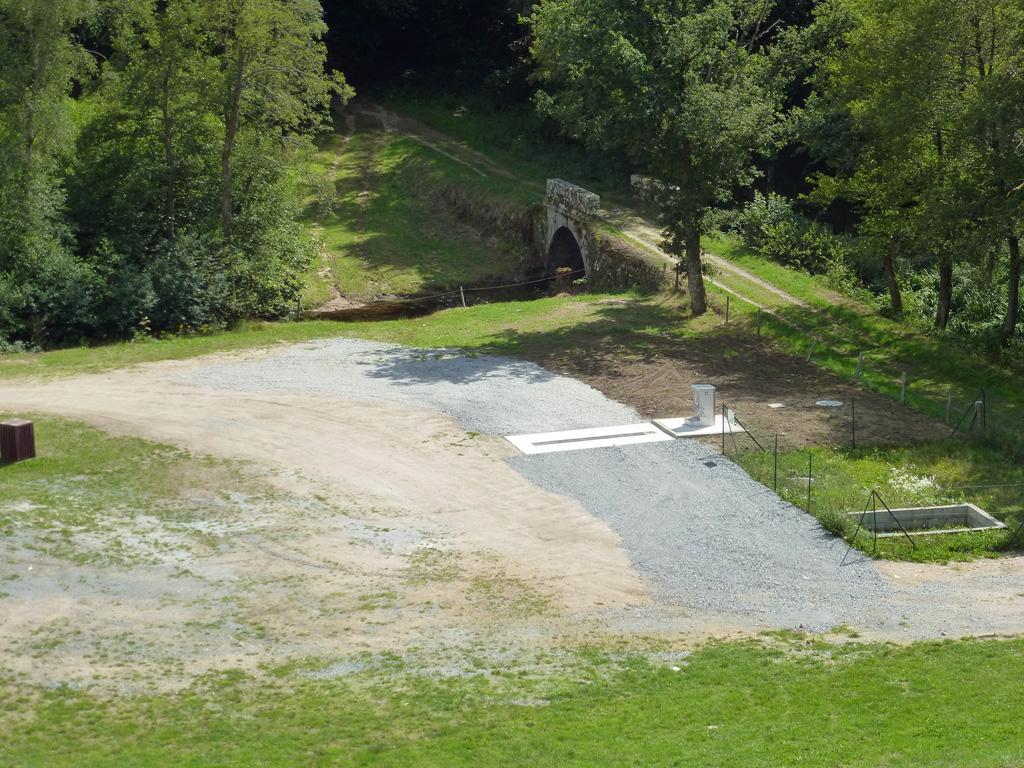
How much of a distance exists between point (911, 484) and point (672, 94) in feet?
55.2

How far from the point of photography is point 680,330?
4109 centimetres

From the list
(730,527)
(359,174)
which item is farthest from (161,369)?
(359,174)

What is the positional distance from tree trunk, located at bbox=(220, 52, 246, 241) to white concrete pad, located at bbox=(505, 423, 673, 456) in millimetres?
21091

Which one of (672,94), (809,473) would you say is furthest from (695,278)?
(809,473)

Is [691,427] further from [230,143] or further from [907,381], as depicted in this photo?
[230,143]

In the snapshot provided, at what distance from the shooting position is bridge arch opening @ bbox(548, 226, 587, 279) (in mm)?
55500

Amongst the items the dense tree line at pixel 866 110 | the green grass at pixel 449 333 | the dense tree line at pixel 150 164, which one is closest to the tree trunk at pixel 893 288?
the dense tree line at pixel 866 110

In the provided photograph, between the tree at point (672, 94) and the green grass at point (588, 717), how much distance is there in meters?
22.8

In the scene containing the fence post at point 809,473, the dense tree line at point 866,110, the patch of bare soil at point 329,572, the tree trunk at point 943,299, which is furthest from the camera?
the tree trunk at point 943,299

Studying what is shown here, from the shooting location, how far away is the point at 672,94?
1548 inches

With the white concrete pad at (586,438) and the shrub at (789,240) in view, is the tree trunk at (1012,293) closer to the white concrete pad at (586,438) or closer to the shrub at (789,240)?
the shrub at (789,240)

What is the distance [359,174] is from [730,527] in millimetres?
45544

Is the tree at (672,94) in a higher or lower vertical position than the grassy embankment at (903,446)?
higher

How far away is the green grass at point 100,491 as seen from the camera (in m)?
24.6
